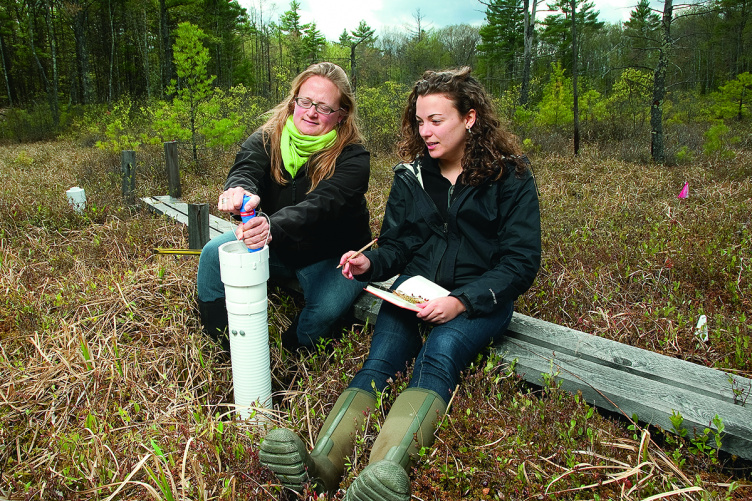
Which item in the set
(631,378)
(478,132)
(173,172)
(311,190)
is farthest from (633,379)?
(173,172)

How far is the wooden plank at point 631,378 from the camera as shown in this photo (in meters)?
1.79

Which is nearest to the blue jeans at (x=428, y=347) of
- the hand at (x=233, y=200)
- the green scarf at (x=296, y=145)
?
the hand at (x=233, y=200)

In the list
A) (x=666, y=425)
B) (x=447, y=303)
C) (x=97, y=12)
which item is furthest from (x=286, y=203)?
(x=97, y=12)

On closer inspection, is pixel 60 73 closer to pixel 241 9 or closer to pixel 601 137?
pixel 241 9

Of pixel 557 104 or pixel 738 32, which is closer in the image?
pixel 557 104

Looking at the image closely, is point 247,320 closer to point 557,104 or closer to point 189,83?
A: point 189,83

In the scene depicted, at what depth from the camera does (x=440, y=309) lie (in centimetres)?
205

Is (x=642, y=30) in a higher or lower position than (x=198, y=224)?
higher

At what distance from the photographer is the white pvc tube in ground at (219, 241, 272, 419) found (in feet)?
6.51

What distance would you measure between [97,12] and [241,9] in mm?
8068

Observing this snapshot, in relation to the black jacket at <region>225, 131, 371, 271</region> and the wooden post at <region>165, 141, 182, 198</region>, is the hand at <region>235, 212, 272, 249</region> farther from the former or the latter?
the wooden post at <region>165, 141, 182, 198</region>

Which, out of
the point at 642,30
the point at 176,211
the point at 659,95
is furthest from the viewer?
the point at 642,30

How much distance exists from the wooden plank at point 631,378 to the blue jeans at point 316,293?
92cm

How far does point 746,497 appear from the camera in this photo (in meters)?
1.59
